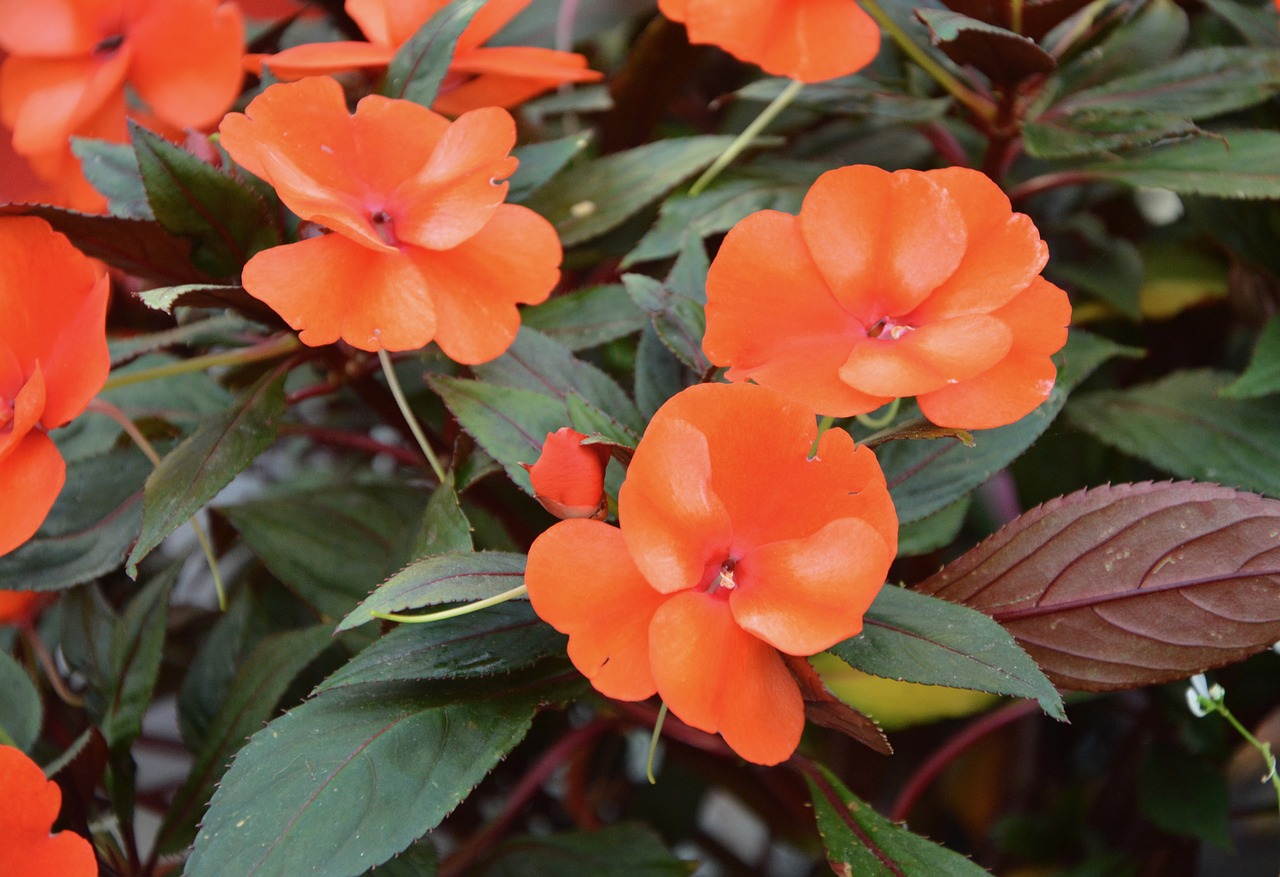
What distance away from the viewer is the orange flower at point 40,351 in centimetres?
44

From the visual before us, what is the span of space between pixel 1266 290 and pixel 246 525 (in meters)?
0.73

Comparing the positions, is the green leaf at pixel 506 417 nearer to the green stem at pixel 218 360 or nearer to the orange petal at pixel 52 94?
the green stem at pixel 218 360

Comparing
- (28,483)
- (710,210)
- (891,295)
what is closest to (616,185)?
(710,210)

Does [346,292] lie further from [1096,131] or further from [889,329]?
[1096,131]

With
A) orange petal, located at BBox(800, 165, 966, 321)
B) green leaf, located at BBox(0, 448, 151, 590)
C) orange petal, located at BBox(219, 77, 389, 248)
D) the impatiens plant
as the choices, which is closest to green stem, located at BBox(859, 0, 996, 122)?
the impatiens plant

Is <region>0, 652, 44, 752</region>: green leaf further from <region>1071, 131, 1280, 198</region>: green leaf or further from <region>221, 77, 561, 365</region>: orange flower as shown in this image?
<region>1071, 131, 1280, 198</region>: green leaf

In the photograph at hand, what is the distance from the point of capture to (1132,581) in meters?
0.48

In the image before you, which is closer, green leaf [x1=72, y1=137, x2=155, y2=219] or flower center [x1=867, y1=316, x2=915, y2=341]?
flower center [x1=867, y1=316, x2=915, y2=341]

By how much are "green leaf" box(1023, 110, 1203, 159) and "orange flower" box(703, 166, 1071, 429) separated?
0.66 feet

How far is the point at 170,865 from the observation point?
601 millimetres

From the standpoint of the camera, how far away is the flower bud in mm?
398

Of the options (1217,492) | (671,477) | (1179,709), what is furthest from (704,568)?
(1179,709)

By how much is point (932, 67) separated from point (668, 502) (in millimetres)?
384

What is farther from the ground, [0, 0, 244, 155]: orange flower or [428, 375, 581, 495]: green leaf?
[0, 0, 244, 155]: orange flower
